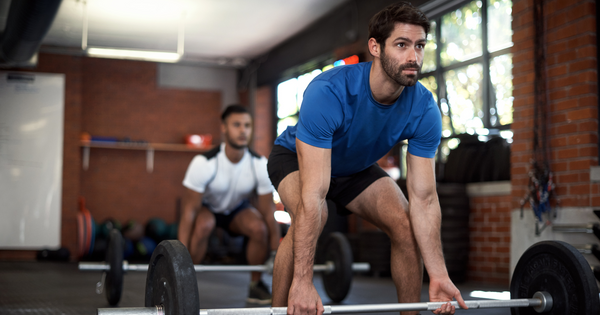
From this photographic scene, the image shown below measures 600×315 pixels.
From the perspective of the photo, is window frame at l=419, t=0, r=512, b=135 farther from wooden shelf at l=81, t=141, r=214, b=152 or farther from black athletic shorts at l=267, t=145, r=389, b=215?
wooden shelf at l=81, t=141, r=214, b=152

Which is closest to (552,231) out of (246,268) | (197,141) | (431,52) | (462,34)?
(246,268)

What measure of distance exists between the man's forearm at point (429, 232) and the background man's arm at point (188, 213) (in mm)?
1769

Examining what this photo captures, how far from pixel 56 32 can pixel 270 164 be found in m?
5.32

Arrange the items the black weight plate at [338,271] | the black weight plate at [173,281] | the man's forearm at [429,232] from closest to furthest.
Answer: the black weight plate at [173,281] → the man's forearm at [429,232] → the black weight plate at [338,271]

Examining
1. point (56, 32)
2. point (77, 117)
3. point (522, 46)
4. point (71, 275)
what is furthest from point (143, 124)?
point (522, 46)

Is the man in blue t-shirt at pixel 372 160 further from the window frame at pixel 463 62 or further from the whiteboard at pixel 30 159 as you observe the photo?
the whiteboard at pixel 30 159

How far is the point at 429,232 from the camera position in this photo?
1818 mm

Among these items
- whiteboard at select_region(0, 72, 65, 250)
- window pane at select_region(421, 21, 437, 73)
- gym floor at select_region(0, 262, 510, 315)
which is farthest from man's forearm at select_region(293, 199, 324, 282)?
whiteboard at select_region(0, 72, 65, 250)

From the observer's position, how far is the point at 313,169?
1.65m

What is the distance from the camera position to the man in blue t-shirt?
5.39ft

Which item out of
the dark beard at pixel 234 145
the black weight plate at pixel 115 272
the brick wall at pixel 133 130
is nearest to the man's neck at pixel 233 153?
the dark beard at pixel 234 145

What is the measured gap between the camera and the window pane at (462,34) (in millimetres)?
4445

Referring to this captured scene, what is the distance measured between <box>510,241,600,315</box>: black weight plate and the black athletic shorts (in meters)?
0.60

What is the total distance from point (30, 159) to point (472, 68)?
5207 mm
